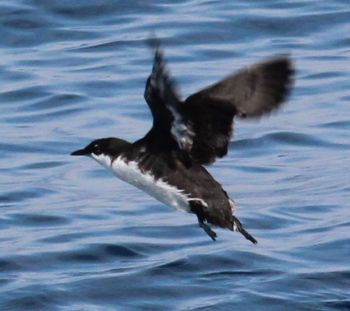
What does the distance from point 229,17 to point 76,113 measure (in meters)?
4.03

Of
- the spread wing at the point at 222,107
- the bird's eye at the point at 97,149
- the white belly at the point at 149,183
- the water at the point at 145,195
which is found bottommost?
the water at the point at 145,195

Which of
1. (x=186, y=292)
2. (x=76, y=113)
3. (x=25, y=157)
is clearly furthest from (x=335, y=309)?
(x=76, y=113)

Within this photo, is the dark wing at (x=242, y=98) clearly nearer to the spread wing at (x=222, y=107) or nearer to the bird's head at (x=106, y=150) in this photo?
the spread wing at (x=222, y=107)

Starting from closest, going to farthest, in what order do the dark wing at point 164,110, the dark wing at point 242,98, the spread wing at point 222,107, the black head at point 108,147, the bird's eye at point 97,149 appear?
the dark wing at point 164,110 → the spread wing at point 222,107 → the dark wing at point 242,98 → the black head at point 108,147 → the bird's eye at point 97,149

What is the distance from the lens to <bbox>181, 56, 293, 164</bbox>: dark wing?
8.16m

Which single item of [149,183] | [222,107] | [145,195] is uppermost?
[222,107]

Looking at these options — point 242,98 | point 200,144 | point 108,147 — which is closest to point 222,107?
point 242,98

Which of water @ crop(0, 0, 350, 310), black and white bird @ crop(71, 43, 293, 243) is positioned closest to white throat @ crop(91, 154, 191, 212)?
black and white bird @ crop(71, 43, 293, 243)

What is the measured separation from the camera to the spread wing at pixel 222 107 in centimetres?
805

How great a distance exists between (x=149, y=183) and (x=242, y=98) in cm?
64

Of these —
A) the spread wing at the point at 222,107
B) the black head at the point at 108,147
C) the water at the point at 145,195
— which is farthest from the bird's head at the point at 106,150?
the water at the point at 145,195

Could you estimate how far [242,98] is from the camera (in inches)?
324

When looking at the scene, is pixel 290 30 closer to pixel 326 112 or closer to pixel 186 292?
pixel 326 112

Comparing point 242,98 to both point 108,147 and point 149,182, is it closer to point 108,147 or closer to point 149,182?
point 149,182
